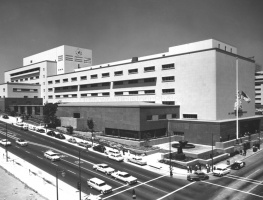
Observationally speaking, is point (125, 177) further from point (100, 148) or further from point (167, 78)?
point (167, 78)

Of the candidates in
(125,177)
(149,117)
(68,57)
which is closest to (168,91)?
(149,117)

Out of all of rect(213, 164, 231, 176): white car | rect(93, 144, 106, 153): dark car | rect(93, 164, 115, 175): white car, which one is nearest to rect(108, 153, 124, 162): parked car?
rect(93, 144, 106, 153): dark car

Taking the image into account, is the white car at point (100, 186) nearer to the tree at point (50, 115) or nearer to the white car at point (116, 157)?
the white car at point (116, 157)

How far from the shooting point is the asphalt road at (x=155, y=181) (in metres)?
33.4

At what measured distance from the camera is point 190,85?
71375 mm

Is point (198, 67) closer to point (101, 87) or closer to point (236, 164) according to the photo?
point (236, 164)

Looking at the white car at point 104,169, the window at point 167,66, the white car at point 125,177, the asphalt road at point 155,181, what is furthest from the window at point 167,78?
the white car at point 125,177

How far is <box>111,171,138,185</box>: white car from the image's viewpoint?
3766 centimetres

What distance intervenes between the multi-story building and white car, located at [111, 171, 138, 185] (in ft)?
108

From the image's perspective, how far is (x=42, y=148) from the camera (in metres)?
59.7

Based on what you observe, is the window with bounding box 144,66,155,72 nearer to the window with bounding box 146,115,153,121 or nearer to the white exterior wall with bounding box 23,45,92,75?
the window with bounding box 146,115,153,121

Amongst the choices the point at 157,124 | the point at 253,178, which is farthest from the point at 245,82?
the point at 253,178

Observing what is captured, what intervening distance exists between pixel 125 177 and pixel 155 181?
200 inches

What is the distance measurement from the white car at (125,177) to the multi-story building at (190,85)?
33016 mm
